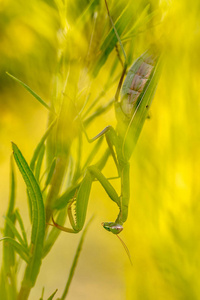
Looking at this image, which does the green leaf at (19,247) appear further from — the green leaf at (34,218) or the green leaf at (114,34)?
the green leaf at (114,34)

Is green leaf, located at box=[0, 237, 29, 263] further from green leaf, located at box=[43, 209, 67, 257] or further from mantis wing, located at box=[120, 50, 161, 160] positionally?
mantis wing, located at box=[120, 50, 161, 160]

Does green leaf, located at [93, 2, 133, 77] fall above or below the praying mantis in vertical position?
above

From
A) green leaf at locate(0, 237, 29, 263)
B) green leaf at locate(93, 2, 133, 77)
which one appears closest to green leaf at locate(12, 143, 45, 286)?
green leaf at locate(0, 237, 29, 263)

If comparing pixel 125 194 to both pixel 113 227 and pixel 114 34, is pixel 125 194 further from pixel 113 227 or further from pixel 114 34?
pixel 114 34

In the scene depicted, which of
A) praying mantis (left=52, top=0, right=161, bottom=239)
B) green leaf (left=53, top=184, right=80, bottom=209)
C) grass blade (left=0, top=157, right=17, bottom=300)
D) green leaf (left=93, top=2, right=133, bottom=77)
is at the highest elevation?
green leaf (left=93, top=2, right=133, bottom=77)

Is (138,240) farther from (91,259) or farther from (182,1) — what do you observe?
(91,259)

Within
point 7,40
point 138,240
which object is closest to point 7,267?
point 138,240

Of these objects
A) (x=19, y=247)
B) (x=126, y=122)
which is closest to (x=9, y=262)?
(x=19, y=247)
